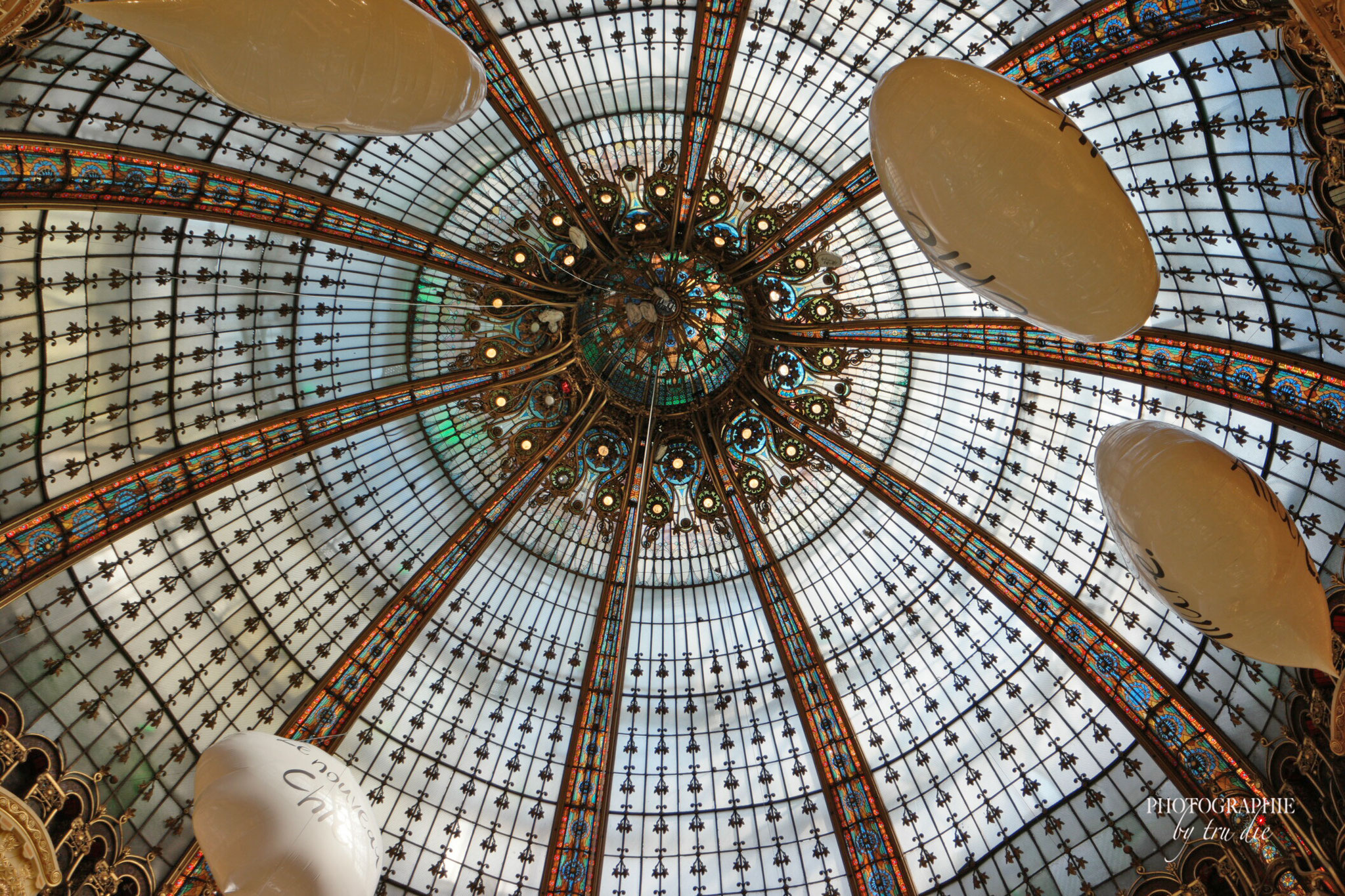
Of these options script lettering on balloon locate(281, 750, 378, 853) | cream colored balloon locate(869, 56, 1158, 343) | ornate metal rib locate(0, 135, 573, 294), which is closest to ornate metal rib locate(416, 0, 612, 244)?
ornate metal rib locate(0, 135, 573, 294)

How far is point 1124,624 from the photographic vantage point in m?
15.4

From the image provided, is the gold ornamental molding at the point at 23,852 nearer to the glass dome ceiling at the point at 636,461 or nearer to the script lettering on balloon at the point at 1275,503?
the glass dome ceiling at the point at 636,461

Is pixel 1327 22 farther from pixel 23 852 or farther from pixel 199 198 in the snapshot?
pixel 23 852

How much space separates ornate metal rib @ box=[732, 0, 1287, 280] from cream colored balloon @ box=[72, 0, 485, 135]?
24.8ft

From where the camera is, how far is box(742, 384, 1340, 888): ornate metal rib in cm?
1277

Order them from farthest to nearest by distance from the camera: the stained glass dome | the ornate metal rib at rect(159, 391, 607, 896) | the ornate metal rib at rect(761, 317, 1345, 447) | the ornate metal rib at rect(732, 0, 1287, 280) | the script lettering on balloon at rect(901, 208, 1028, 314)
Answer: the stained glass dome, the ornate metal rib at rect(159, 391, 607, 896), the ornate metal rib at rect(761, 317, 1345, 447), the ornate metal rib at rect(732, 0, 1287, 280), the script lettering on balloon at rect(901, 208, 1028, 314)

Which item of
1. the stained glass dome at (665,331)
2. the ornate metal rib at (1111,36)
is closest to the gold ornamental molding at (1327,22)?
the ornate metal rib at (1111,36)

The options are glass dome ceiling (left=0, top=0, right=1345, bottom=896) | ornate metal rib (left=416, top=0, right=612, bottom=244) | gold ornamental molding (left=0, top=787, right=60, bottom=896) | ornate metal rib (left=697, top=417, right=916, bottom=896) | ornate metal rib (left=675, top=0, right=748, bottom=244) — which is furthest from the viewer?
ornate metal rib (left=697, top=417, right=916, bottom=896)

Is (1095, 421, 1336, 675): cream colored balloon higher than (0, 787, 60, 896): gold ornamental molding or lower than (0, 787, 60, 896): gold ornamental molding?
lower

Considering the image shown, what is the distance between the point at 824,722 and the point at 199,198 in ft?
48.5

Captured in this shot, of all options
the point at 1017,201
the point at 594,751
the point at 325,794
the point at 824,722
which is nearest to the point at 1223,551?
the point at 1017,201

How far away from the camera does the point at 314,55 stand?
23.2 feet

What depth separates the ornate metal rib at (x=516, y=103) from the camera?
14391 millimetres

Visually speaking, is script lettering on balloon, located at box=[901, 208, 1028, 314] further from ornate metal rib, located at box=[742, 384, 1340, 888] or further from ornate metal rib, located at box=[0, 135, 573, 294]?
ornate metal rib, located at box=[0, 135, 573, 294]
